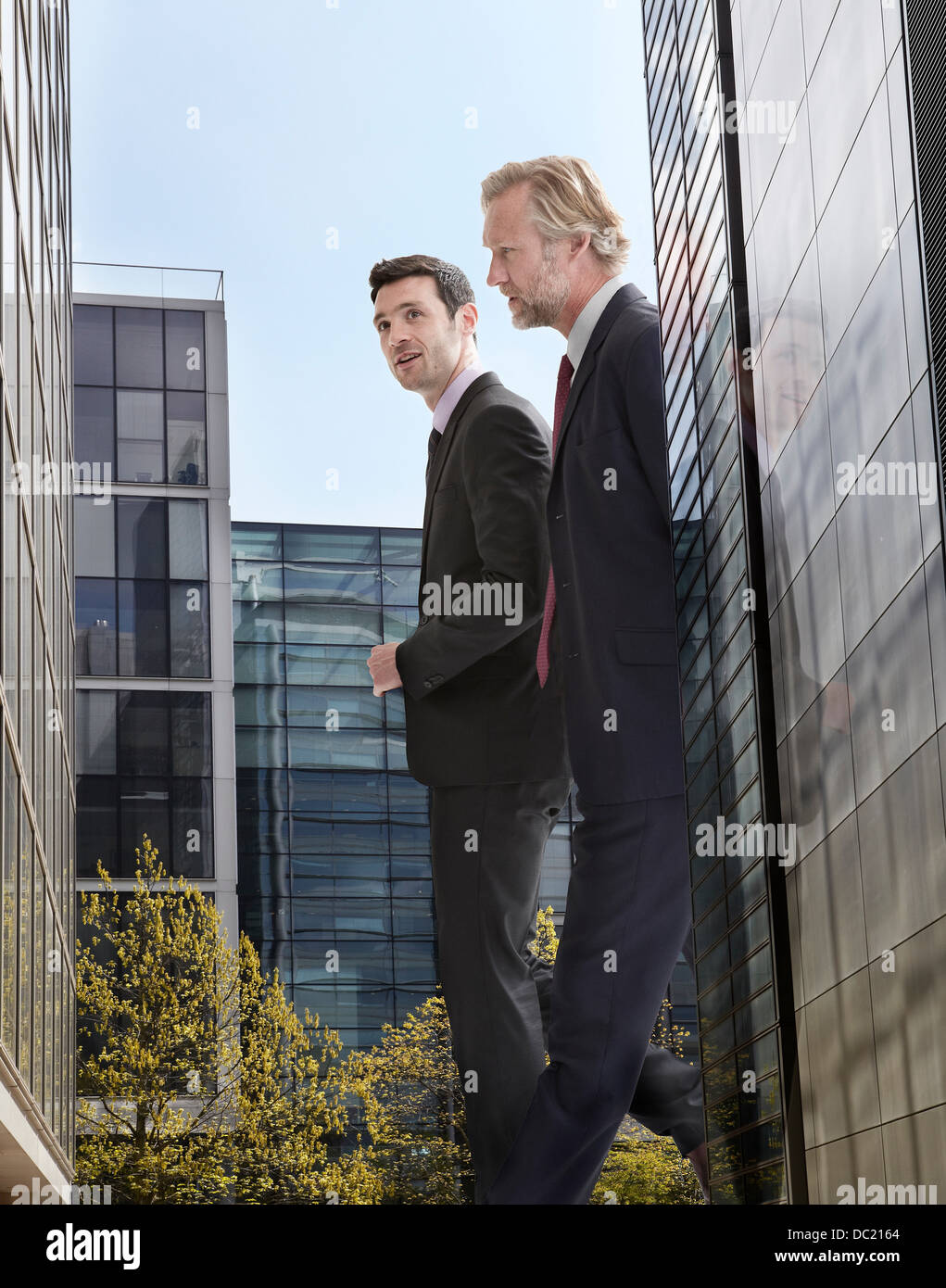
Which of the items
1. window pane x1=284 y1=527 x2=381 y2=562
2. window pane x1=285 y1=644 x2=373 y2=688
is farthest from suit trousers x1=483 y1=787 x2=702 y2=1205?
window pane x1=284 y1=527 x2=381 y2=562

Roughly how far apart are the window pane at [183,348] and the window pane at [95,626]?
5.39 metres

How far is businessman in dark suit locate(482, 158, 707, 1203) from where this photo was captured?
11.8m

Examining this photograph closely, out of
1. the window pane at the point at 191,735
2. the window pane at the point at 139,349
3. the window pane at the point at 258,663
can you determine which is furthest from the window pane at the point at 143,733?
the window pane at the point at 139,349

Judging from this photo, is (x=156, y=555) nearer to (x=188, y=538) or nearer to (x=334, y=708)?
(x=188, y=538)

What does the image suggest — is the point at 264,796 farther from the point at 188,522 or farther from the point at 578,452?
the point at 578,452

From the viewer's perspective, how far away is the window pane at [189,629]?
41156 mm

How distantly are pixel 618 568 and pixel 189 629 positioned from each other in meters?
29.3

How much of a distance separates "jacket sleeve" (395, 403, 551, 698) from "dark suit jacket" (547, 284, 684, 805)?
8.2 inches

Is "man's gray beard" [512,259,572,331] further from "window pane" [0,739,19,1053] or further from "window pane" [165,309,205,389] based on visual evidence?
"window pane" [165,309,205,389]

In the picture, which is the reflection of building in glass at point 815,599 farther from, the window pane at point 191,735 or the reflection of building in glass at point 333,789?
the window pane at point 191,735

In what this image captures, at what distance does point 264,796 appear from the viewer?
3941 cm
